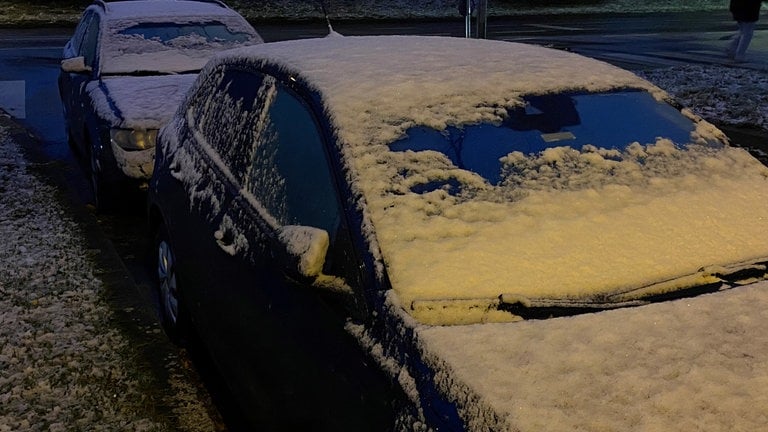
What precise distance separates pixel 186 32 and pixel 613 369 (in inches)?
250

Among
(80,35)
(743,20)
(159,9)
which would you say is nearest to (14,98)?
(80,35)

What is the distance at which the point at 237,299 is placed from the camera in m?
2.79

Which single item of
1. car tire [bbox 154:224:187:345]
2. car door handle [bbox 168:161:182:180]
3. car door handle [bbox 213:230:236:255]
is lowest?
car tire [bbox 154:224:187:345]

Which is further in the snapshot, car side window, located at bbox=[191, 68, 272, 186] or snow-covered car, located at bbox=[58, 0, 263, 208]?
snow-covered car, located at bbox=[58, 0, 263, 208]

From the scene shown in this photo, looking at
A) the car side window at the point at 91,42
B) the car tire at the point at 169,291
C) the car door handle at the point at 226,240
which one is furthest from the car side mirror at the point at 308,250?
the car side window at the point at 91,42

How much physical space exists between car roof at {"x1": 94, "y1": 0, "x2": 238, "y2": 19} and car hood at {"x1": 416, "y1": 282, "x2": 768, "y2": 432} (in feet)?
20.9

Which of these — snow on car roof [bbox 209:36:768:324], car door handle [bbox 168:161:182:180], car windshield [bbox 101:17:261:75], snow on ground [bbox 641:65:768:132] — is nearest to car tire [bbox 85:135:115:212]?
car windshield [bbox 101:17:261:75]

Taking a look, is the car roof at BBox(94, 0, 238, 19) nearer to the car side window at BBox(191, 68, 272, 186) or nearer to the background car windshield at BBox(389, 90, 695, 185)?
the car side window at BBox(191, 68, 272, 186)

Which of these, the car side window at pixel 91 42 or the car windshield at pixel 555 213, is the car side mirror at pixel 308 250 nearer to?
the car windshield at pixel 555 213

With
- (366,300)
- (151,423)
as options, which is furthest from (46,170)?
(366,300)

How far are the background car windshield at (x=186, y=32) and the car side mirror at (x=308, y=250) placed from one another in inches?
214

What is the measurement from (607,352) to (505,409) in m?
0.36

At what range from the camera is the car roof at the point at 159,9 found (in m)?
7.34

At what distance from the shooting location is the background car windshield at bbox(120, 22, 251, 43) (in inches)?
279
